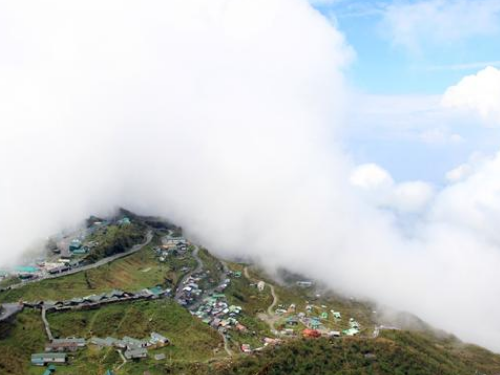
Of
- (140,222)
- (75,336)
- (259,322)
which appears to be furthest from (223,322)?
(140,222)

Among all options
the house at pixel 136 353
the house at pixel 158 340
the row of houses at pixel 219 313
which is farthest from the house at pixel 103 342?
the row of houses at pixel 219 313

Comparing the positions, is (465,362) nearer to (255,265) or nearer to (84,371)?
(255,265)

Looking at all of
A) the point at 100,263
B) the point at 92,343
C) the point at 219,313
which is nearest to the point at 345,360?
the point at 219,313

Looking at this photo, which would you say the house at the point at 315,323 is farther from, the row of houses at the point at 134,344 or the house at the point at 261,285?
the row of houses at the point at 134,344

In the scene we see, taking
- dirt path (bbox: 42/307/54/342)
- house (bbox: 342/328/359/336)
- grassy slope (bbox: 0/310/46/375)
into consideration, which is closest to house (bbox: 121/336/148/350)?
dirt path (bbox: 42/307/54/342)

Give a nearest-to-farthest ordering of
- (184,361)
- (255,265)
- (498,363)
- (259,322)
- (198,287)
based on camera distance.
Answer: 1. (184,361)
2. (259,322)
3. (198,287)
4. (498,363)
5. (255,265)

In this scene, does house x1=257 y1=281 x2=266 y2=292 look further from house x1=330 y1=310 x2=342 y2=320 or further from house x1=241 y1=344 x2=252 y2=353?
house x1=241 y1=344 x2=252 y2=353
